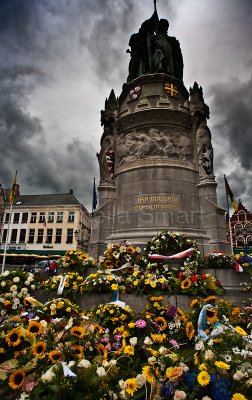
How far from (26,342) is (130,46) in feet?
69.6

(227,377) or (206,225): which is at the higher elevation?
(206,225)

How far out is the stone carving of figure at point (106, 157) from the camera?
15.6 m

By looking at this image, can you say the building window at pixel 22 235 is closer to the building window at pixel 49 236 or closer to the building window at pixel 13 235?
the building window at pixel 13 235

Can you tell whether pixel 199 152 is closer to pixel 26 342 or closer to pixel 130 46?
pixel 130 46

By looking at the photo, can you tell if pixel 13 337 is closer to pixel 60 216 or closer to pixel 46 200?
pixel 60 216

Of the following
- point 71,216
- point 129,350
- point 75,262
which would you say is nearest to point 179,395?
point 129,350

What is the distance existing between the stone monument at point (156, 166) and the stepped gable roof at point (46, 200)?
51228 millimetres

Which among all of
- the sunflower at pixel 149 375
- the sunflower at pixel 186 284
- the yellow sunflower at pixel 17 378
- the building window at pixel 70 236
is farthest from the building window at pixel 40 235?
the sunflower at pixel 149 375

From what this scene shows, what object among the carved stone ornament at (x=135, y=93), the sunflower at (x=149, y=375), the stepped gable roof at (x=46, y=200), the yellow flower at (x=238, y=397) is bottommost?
the sunflower at (x=149, y=375)

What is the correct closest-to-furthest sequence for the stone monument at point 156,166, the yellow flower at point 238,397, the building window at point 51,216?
the yellow flower at point 238,397
the stone monument at point 156,166
the building window at point 51,216

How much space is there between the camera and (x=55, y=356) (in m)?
3.01

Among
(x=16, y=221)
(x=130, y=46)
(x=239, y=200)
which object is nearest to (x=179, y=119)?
(x=130, y=46)

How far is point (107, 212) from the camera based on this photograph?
14.6 meters

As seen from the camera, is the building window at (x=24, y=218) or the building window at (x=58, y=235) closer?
the building window at (x=58, y=235)
